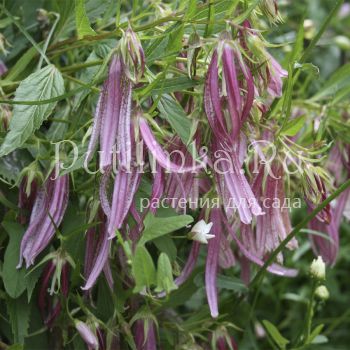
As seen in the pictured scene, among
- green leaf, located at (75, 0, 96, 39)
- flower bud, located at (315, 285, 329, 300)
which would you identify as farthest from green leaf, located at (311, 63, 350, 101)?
green leaf, located at (75, 0, 96, 39)

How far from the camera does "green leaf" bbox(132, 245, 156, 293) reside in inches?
21.3

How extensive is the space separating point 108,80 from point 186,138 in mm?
82

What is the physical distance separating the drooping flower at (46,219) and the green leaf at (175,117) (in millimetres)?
101

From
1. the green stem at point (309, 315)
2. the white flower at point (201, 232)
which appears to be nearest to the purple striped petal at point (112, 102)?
the white flower at point (201, 232)

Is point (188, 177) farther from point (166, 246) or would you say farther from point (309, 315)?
point (309, 315)

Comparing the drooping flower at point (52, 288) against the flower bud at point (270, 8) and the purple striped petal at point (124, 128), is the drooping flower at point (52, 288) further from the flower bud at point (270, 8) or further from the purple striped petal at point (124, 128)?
the flower bud at point (270, 8)

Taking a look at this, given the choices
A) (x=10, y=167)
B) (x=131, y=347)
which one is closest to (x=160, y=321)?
(x=131, y=347)

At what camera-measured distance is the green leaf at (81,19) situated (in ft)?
1.95

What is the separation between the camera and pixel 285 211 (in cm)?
70

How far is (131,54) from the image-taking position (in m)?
0.55

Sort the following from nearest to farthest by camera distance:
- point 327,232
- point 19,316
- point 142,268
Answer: point 142,268
point 19,316
point 327,232

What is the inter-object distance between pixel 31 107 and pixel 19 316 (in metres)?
0.18

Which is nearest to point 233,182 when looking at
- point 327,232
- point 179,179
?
point 179,179

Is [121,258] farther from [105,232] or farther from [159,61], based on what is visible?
[159,61]
